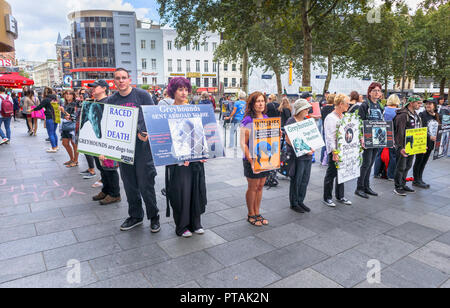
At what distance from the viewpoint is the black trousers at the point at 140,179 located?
4055mm

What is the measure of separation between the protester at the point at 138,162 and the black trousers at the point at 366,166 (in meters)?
3.89

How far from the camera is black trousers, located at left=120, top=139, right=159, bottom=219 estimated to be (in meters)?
4.05

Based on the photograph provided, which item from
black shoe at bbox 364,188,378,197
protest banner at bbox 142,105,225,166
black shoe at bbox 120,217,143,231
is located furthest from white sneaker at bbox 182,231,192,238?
black shoe at bbox 364,188,378,197

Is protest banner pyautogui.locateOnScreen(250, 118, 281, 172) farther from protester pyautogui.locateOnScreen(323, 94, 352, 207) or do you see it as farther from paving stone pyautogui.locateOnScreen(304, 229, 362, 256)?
protester pyautogui.locateOnScreen(323, 94, 352, 207)

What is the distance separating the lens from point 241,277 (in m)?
3.15

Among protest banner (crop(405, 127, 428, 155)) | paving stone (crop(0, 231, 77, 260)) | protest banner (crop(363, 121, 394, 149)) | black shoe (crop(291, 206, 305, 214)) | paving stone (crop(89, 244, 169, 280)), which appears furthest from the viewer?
protest banner (crop(405, 127, 428, 155))

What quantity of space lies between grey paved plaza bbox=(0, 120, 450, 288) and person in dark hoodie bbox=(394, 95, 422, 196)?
343 mm

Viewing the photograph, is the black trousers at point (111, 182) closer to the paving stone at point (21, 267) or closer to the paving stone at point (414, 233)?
the paving stone at point (21, 267)

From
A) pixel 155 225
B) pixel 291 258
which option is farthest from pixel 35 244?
pixel 291 258

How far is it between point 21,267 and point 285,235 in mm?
3061

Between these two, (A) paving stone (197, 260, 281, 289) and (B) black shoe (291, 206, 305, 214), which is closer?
(A) paving stone (197, 260, 281, 289)

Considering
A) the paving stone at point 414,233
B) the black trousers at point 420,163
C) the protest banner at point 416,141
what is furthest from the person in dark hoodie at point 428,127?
the paving stone at point 414,233

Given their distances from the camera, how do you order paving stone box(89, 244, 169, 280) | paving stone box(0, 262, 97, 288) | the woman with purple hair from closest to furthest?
paving stone box(0, 262, 97, 288)
paving stone box(89, 244, 169, 280)
the woman with purple hair

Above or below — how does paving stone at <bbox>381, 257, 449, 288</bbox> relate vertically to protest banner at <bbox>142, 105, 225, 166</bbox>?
below
